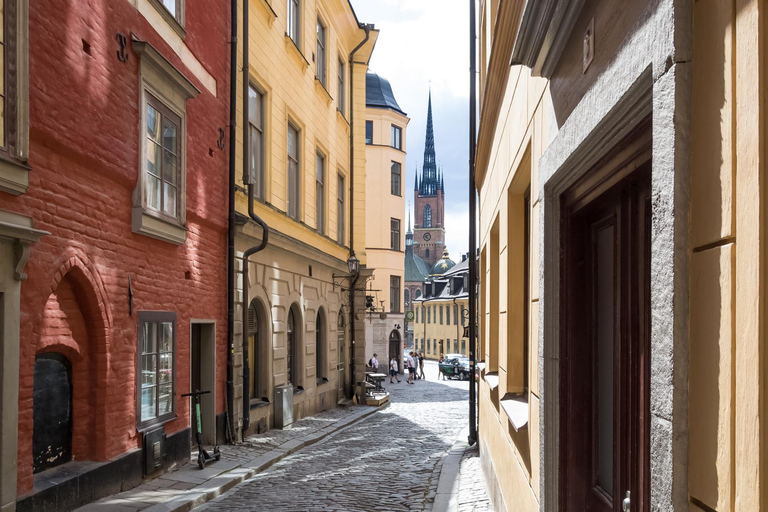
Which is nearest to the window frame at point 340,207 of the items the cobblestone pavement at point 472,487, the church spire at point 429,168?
the cobblestone pavement at point 472,487

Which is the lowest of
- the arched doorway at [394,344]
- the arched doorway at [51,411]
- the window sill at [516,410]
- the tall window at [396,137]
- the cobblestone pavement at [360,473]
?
the arched doorway at [394,344]

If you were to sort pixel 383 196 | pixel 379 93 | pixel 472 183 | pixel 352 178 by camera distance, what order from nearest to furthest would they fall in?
pixel 472 183, pixel 352 178, pixel 383 196, pixel 379 93

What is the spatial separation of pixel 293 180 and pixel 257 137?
277 centimetres

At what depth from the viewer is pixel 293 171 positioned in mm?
18297

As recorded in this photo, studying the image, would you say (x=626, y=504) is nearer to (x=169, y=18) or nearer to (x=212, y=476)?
(x=212, y=476)

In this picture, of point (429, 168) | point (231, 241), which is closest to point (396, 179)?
point (231, 241)

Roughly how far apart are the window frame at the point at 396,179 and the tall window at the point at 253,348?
27098 mm

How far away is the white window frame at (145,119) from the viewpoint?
9578 mm

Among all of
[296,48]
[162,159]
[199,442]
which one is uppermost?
[296,48]

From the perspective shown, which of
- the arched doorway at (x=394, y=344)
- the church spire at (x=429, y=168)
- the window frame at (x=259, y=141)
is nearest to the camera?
the window frame at (x=259, y=141)

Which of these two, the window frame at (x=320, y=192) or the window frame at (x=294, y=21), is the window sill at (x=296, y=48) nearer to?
the window frame at (x=294, y=21)

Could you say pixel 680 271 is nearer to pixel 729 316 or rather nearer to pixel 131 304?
pixel 729 316

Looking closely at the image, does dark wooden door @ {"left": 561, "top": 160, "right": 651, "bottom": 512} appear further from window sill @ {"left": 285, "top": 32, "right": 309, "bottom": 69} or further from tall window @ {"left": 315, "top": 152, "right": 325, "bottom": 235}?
tall window @ {"left": 315, "top": 152, "right": 325, "bottom": 235}

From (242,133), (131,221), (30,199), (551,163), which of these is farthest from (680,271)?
(242,133)
